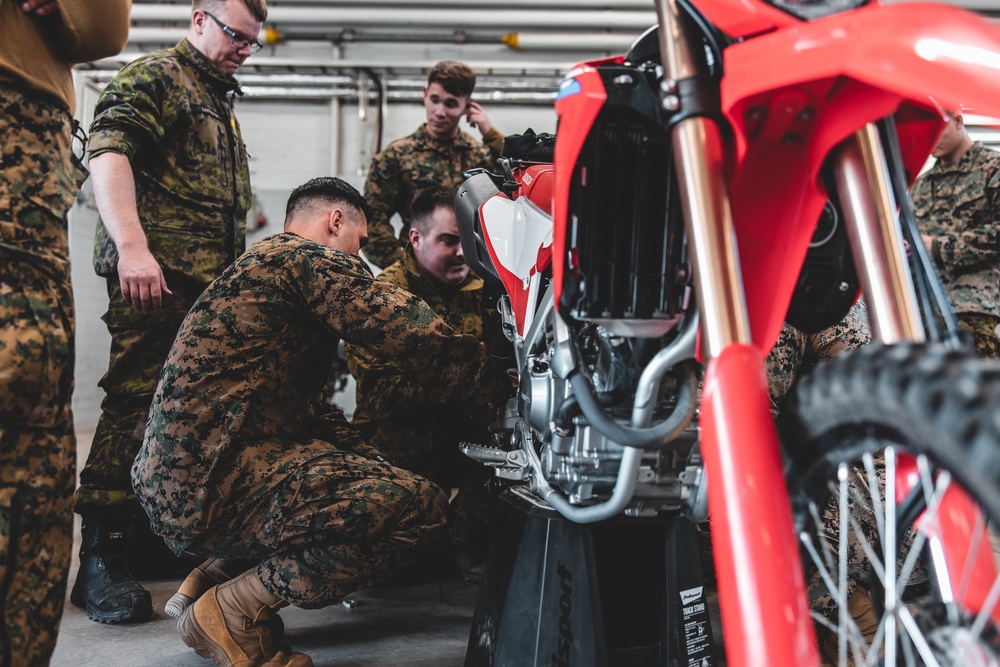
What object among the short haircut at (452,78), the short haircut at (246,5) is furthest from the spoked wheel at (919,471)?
the short haircut at (452,78)

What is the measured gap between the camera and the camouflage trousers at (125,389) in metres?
2.14

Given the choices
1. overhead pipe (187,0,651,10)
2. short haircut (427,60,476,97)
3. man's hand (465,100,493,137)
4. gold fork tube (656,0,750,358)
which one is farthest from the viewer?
overhead pipe (187,0,651,10)

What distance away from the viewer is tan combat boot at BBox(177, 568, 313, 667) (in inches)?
62.4

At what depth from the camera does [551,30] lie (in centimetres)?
505

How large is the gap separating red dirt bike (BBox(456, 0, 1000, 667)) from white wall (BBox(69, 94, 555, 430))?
13.9 feet

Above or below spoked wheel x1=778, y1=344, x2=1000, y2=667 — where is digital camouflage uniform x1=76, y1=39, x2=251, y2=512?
above

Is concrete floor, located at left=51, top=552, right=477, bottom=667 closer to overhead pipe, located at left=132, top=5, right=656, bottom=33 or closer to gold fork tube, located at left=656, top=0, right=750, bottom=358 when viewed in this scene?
gold fork tube, located at left=656, top=0, right=750, bottom=358

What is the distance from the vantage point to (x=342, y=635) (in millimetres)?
1886

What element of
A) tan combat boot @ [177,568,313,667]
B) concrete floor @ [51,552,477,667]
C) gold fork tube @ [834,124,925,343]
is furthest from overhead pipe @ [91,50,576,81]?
gold fork tube @ [834,124,925,343]

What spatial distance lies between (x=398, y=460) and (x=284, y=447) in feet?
2.32

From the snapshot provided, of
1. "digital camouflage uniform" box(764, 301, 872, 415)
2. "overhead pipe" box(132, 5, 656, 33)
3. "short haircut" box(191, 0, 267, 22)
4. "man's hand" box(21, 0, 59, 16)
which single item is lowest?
"digital camouflage uniform" box(764, 301, 872, 415)

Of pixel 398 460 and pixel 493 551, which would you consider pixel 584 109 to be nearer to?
pixel 493 551

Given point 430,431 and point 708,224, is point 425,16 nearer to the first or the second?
point 430,431

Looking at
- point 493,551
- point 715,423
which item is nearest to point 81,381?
point 493,551
